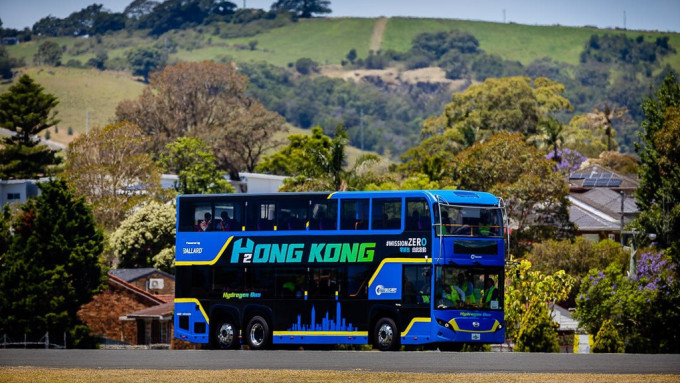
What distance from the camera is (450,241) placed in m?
36.8

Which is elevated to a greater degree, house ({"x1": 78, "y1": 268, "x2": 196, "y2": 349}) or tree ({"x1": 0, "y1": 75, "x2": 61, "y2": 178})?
tree ({"x1": 0, "y1": 75, "x2": 61, "y2": 178})

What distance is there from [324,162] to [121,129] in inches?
1258

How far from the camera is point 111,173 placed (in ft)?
315

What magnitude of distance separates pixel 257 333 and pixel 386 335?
4.84 meters

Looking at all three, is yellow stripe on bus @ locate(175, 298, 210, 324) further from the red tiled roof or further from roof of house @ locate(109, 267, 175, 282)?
roof of house @ locate(109, 267, 175, 282)

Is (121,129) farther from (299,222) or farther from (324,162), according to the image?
(299,222)

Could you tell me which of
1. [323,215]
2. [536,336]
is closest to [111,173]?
[536,336]

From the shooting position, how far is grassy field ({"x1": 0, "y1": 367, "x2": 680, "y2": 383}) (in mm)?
25312

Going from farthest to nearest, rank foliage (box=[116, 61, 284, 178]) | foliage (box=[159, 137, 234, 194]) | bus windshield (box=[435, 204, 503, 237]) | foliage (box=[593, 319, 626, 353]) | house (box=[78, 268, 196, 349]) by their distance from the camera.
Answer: foliage (box=[116, 61, 284, 178])
foliage (box=[159, 137, 234, 194])
house (box=[78, 268, 196, 349])
foliage (box=[593, 319, 626, 353])
bus windshield (box=[435, 204, 503, 237])

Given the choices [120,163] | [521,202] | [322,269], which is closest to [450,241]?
[322,269]

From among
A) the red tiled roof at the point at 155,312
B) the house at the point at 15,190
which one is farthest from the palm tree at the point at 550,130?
the red tiled roof at the point at 155,312

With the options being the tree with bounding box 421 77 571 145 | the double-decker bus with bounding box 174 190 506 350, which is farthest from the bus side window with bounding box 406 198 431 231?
the tree with bounding box 421 77 571 145

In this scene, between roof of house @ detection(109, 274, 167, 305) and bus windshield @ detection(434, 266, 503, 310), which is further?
roof of house @ detection(109, 274, 167, 305)

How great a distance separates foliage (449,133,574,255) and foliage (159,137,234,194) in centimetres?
2475
